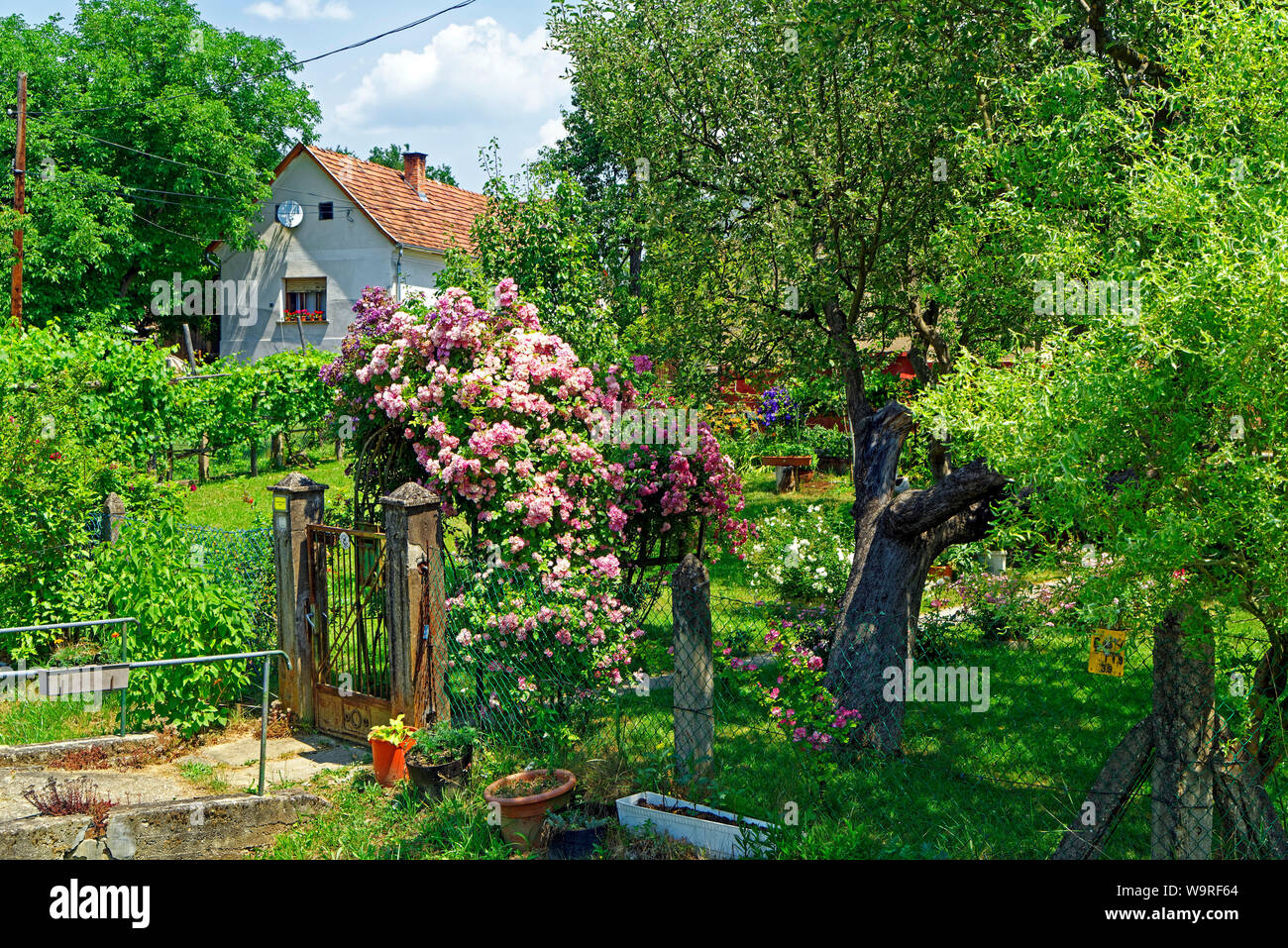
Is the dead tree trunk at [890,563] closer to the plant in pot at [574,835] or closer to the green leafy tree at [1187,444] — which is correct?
the plant in pot at [574,835]

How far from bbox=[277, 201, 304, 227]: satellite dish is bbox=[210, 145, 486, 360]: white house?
0.03m

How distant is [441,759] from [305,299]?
2627cm

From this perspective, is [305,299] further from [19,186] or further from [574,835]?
[574,835]

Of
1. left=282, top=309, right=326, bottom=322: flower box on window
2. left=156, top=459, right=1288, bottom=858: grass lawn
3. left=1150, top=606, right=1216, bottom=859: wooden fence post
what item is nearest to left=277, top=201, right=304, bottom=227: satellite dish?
left=282, top=309, right=326, bottom=322: flower box on window

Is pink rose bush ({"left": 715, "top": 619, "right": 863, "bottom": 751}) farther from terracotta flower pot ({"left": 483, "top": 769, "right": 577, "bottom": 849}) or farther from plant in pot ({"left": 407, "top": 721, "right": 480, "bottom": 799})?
plant in pot ({"left": 407, "top": 721, "right": 480, "bottom": 799})

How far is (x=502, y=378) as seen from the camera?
7.83 meters

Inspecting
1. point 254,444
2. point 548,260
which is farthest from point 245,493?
point 548,260

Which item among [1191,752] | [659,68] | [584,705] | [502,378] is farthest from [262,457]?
[1191,752]

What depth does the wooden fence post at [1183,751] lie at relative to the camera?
13.4 feet

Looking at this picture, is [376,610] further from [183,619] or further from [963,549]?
[963,549]

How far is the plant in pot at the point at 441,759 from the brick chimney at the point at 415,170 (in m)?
27.9

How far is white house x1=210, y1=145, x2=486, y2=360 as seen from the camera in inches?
1112

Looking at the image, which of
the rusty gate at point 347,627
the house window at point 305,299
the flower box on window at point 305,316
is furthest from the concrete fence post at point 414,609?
the house window at point 305,299

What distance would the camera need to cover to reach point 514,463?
303 inches
